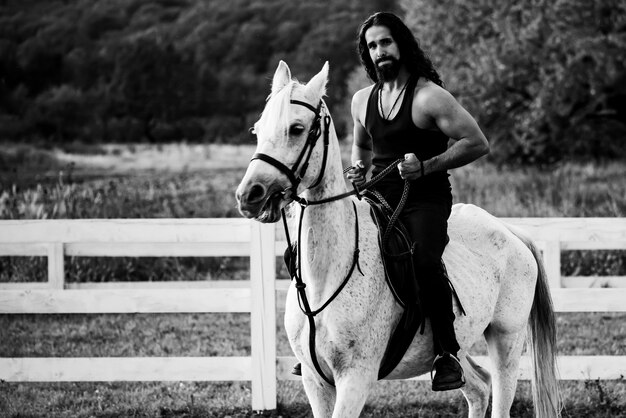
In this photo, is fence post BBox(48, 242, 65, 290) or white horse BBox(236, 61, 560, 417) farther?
fence post BBox(48, 242, 65, 290)

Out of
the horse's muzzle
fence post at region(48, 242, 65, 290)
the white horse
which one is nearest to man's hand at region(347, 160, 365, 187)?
the white horse

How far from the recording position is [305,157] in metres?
3.47

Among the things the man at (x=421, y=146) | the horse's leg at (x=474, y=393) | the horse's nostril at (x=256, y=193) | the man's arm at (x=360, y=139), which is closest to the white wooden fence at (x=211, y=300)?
the horse's leg at (x=474, y=393)

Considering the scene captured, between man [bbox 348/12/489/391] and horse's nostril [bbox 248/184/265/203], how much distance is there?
911mm

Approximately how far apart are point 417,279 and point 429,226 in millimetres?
298

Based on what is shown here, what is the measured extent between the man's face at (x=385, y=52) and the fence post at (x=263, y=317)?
2.50 metres

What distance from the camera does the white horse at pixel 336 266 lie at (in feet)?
11.1

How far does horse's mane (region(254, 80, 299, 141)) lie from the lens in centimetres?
338

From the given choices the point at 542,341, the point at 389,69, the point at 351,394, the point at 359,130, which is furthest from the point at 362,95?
the point at 542,341

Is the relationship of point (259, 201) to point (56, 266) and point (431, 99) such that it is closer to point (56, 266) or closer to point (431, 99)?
point (431, 99)

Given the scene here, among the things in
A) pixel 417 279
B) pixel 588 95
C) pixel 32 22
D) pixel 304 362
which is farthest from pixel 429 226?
pixel 32 22

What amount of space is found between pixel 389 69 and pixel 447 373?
5.50 ft

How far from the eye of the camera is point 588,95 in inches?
1038

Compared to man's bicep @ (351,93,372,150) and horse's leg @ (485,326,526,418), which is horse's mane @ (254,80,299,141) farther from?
horse's leg @ (485,326,526,418)
